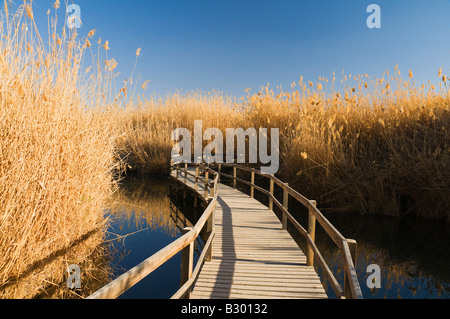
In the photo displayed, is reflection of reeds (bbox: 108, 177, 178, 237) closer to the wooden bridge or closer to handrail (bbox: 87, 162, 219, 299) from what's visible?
the wooden bridge

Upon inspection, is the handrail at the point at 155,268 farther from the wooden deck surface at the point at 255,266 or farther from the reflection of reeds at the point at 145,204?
the reflection of reeds at the point at 145,204

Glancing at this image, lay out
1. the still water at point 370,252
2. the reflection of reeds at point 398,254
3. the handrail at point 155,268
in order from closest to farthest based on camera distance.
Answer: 1. the handrail at point 155,268
2. the reflection of reeds at point 398,254
3. the still water at point 370,252

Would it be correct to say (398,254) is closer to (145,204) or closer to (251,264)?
(251,264)

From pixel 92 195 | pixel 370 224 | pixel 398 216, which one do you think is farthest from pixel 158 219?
pixel 398 216

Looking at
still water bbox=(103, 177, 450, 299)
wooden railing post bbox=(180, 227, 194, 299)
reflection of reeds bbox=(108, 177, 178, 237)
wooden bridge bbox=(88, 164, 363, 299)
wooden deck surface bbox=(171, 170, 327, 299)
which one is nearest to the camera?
wooden bridge bbox=(88, 164, 363, 299)

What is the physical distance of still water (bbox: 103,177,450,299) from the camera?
5223 mm

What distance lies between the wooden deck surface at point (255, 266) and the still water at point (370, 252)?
33.5 inches

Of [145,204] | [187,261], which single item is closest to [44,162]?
[187,261]

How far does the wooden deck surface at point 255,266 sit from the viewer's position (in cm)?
370

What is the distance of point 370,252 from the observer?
6.36 metres

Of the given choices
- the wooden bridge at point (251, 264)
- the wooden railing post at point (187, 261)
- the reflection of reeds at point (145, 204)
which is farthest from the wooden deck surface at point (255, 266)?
the reflection of reeds at point (145, 204)

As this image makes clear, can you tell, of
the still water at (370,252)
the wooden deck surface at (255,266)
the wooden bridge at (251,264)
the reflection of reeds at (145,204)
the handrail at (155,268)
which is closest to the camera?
the handrail at (155,268)

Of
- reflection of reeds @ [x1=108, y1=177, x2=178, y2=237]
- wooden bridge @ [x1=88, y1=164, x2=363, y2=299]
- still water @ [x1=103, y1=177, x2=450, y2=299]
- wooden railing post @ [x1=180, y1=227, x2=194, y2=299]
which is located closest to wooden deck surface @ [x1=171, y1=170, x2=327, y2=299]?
wooden bridge @ [x1=88, y1=164, x2=363, y2=299]

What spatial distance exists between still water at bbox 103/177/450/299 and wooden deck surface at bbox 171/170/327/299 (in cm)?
85
